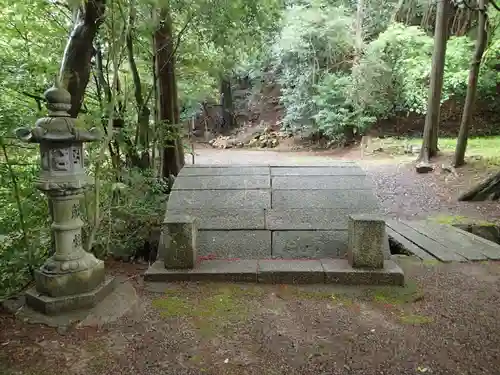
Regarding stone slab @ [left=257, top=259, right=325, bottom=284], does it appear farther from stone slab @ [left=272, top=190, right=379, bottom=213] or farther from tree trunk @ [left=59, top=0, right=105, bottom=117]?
tree trunk @ [left=59, top=0, right=105, bottom=117]

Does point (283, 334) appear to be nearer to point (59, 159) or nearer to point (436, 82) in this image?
point (59, 159)

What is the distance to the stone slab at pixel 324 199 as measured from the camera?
475 cm

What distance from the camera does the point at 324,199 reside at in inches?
192

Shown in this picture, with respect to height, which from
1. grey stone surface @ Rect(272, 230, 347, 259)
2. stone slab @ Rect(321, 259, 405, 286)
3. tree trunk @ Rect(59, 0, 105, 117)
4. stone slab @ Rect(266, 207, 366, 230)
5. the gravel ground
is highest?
tree trunk @ Rect(59, 0, 105, 117)

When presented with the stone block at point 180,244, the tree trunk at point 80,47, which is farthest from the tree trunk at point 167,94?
the stone block at point 180,244

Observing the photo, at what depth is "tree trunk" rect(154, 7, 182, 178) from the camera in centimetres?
695

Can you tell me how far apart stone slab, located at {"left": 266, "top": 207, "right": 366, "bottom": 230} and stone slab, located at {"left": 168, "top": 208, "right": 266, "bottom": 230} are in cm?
13

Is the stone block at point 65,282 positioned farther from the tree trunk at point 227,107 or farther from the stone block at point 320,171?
the tree trunk at point 227,107

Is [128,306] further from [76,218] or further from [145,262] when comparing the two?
[145,262]

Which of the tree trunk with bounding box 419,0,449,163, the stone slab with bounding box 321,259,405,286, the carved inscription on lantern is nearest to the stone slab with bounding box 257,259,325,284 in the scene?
the stone slab with bounding box 321,259,405,286

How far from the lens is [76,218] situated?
11.6 ft

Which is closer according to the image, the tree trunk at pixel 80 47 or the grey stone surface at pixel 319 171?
the tree trunk at pixel 80 47

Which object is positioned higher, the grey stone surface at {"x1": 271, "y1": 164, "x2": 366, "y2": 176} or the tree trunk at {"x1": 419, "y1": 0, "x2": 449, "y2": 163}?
the tree trunk at {"x1": 419, "y1": 0, "x2": 449, "y2": 163}

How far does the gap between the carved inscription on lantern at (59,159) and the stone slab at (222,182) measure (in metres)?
1.84
